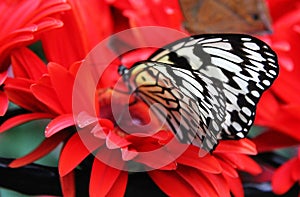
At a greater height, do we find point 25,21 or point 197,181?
point 25,21

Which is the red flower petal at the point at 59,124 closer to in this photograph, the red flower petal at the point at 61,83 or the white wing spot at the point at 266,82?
the red flower petal at the point at 61,83

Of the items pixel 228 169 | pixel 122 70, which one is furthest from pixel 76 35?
pixel 228 169

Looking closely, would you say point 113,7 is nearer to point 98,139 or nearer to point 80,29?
point 80,29

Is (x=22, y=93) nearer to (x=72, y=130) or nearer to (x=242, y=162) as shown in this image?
(x=72, y=130)

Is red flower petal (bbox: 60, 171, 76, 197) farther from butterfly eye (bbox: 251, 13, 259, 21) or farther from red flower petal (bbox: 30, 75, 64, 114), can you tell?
butterfly eye (bbox: 251, 13, 259, 21)

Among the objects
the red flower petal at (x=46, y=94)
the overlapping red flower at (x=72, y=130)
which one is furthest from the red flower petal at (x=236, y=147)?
the red flower petal at (x=46, y=94)

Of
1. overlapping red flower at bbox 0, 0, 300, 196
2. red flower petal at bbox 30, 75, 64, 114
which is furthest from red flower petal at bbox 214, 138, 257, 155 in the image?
red flower petal at bbox 30, 75, 64, 114

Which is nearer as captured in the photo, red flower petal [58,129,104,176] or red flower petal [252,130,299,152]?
red flower petal [58,129,104,176]
